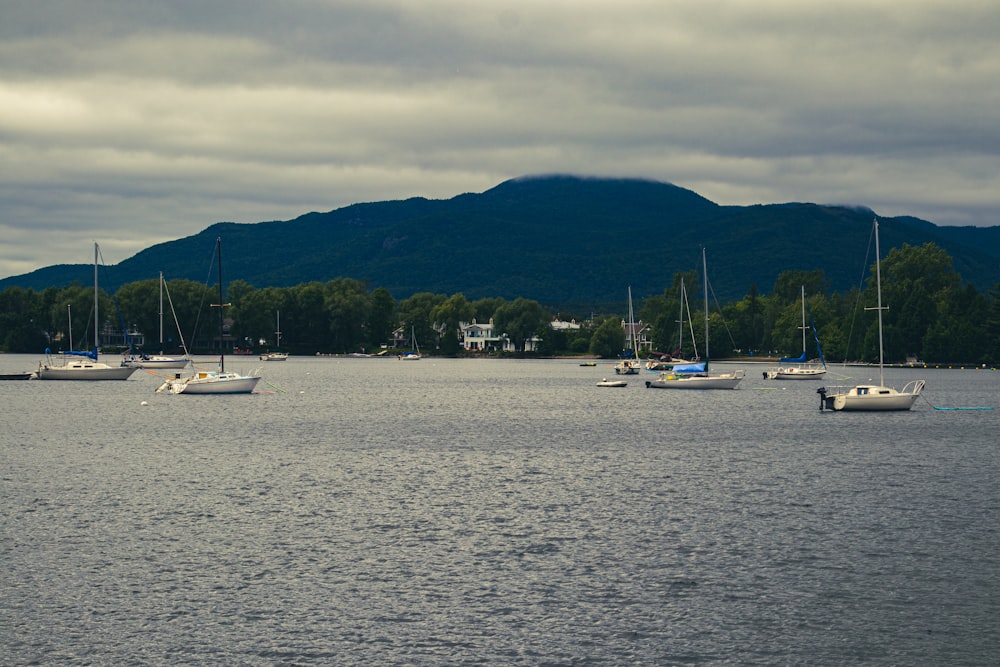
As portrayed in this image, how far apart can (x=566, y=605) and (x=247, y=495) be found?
2447 cm

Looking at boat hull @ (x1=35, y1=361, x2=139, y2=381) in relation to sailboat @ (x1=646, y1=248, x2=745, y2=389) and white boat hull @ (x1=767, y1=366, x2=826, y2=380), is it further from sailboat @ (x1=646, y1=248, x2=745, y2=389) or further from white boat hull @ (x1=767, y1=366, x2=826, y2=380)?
white boat hull @ (x1=767, y1=366, x2=826, y2=380)

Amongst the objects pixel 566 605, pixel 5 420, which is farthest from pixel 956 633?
pixel 5 420

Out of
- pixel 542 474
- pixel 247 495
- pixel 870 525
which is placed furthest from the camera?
pixel 542 474

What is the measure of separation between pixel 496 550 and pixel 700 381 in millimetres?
120391

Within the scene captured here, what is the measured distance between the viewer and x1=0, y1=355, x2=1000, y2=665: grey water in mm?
26281

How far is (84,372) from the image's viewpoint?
170500 mm

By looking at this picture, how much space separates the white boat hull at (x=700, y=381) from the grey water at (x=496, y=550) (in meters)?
70.9

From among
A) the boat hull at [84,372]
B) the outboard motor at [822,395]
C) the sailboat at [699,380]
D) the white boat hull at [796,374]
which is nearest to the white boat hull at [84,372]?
the boat hull at [84,372]

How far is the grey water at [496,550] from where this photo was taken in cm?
2628

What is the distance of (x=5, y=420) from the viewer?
9788 centimetres

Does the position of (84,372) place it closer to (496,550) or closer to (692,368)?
(692,368)

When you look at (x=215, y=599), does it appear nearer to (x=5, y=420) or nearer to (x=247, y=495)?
(x=247, y=495)

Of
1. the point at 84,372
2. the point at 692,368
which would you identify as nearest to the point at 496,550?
the point at 692,368

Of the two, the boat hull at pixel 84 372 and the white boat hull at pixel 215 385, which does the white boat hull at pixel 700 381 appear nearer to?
the white boat hull at pixel 215 385
